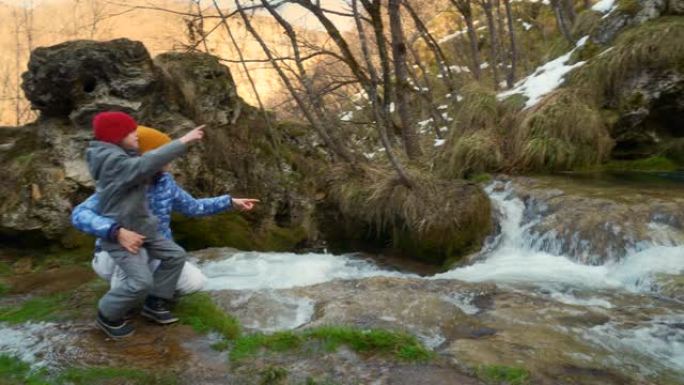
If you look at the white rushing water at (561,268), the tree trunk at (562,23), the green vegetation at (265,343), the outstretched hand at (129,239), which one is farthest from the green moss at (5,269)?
the tree trunk at (562,23)

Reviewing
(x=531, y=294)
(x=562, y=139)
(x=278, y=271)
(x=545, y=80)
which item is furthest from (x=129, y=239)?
(x=545, y=80)

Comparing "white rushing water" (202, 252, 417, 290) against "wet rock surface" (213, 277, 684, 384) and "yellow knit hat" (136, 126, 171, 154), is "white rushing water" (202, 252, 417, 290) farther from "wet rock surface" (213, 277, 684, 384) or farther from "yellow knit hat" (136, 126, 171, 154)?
"yellow knit hat" (136, 126, 171, 154)

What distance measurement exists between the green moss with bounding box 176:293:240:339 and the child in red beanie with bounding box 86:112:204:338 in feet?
1.16

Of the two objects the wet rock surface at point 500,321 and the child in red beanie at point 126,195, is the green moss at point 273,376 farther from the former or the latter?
the child in red beanie at point 126,195

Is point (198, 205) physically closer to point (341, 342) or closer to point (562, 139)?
point (341, 342)

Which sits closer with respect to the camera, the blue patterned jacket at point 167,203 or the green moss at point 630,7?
the blue patterned jacket at point 167,203

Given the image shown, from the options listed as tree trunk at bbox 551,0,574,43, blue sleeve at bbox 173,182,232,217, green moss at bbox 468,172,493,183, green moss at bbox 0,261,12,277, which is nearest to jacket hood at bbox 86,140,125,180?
blue sleeve at bbox 173,182,232,217

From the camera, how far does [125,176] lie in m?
3.46

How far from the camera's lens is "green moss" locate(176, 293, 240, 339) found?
3918 millimetres

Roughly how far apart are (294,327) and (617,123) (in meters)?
7.33

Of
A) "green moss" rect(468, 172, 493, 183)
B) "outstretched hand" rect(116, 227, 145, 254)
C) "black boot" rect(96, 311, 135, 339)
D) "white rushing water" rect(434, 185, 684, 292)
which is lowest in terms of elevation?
"white rushing water" rect(434, 185, 684, 292)

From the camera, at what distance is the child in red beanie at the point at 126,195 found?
11.4 feet

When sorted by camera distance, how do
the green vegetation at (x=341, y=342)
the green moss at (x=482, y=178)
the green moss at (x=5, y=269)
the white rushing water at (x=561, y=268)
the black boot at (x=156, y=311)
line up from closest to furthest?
1. the green vegetation at (x=341, y=342)
2. the black boot at (x=156, y=311)
3. the white rushing water at (x=561, y=268)
4. the green moss at (x=5, y=269)
5. the green moss at (x=482, y=178)

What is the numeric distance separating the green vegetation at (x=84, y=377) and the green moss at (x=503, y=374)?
1760 millimetres
